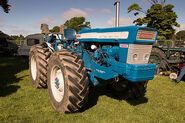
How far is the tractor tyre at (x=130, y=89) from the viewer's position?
3.74m

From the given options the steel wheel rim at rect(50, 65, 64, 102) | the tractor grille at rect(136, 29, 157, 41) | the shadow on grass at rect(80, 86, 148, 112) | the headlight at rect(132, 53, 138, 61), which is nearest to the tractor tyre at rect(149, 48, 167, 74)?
the shadow on grass at rect(80, 86, 148, 112)

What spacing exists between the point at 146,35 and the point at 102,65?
1.16 m

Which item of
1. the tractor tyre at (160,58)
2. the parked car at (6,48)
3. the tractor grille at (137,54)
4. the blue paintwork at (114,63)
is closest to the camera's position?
the blue paintwork at (114,63)

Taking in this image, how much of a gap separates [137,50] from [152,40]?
1.42 feet

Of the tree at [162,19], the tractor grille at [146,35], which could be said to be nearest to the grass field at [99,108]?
the tractor grille at [146,35]

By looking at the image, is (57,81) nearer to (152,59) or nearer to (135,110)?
(135,110)

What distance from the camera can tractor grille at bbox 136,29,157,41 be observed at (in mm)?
2781

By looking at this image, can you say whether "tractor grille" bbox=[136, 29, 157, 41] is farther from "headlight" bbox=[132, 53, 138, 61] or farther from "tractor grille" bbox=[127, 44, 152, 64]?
"headlight" bbox=[132, 53, 138, 61]

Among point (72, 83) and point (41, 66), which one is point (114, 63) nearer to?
point (72, 83)

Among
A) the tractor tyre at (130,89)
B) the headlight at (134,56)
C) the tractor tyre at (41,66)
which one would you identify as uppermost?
the headlight at (134,56)

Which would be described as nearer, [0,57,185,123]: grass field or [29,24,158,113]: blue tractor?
[29,24,158,113]: blue tractor

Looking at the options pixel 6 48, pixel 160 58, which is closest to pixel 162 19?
pixel 160 58

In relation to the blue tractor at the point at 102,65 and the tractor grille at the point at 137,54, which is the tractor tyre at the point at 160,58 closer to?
the blue tractor at the point at 102,65

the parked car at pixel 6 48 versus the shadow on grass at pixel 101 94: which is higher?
the parked car at pixel 6 48
